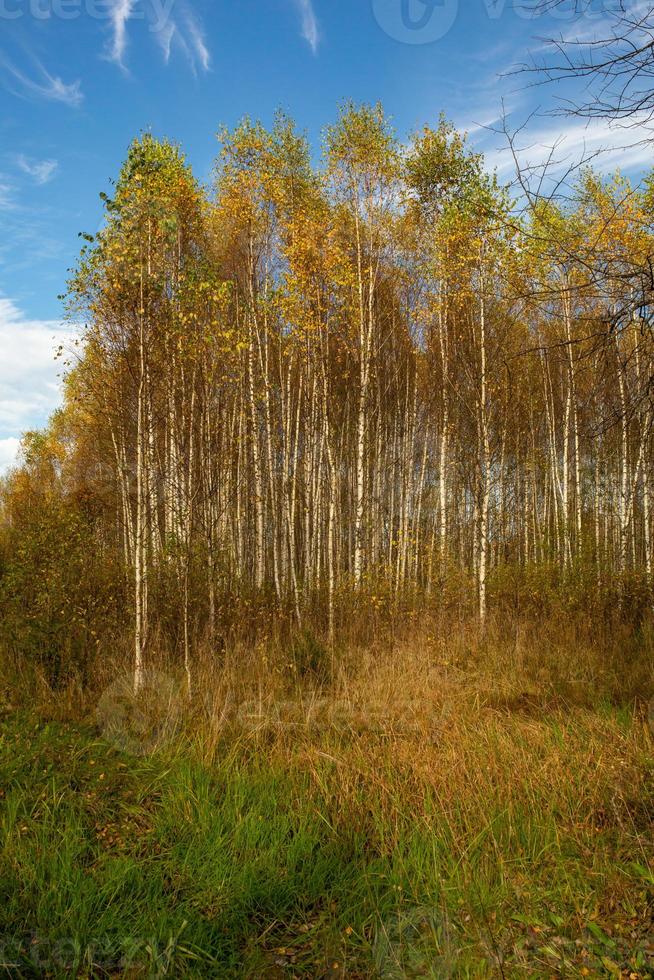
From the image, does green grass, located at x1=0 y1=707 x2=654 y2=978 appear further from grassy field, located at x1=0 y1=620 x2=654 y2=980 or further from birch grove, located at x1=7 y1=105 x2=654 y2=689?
birch grove, located at x1=7 y1=105 x2=654 y2=689

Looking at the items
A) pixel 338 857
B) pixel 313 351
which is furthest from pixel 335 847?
pixel 313 351

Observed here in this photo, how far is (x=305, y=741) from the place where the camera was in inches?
195

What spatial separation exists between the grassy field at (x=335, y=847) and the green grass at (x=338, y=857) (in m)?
0.01

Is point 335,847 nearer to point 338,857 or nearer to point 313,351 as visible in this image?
point 338,857

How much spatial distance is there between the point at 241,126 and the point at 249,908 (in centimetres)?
1443

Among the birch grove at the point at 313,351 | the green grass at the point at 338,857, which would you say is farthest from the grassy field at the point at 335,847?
the birch grove at the point at 313,351

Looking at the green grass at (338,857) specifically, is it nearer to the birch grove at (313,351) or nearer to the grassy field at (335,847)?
the grassy field at (335,847)

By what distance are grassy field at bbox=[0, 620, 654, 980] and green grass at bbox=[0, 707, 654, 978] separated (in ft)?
0.04

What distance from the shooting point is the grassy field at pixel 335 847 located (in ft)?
9.21

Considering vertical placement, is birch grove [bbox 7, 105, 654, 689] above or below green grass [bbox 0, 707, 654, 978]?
above

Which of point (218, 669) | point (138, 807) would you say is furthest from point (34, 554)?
point (138, 807)

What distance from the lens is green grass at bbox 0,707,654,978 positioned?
9.18ft

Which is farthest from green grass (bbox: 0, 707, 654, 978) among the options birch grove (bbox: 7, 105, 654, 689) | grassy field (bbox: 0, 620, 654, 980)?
birch grove (bbox: 7, 105, 654, 689)

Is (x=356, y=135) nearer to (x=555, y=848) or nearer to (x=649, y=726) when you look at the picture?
(x=649, y=726)
